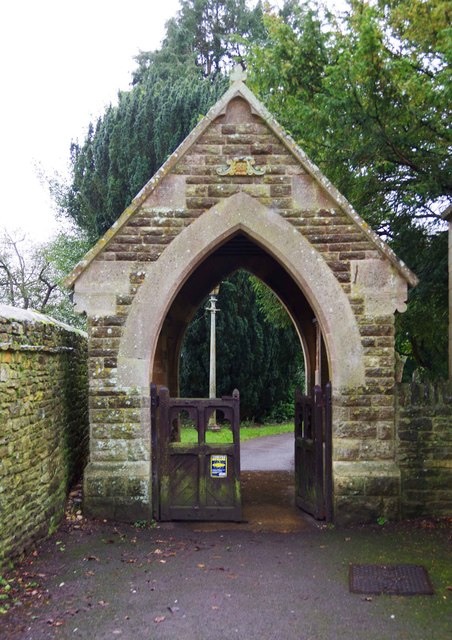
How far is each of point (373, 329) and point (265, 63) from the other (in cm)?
576

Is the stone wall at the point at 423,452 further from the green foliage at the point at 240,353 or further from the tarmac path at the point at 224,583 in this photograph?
the green foliage at the point at 240,353

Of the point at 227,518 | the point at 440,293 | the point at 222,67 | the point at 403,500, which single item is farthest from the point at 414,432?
the point at 222,67

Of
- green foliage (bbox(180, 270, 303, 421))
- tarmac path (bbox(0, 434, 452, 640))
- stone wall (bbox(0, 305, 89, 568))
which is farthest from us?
green foliage (bbox(180, 270, 303, 421))

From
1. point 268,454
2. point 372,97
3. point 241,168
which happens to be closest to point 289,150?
point 241,168

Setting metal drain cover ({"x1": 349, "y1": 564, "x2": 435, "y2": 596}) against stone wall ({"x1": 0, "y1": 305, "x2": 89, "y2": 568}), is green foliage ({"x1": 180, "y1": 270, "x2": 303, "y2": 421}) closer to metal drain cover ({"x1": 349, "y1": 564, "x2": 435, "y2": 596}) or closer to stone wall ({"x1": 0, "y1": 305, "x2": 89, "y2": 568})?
stone wall ({"x1": 0, "y1": 305, "x2": 89, "y2": 568})

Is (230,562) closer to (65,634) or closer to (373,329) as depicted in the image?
(65,634)

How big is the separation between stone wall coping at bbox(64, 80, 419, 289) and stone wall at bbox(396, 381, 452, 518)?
4.82ft

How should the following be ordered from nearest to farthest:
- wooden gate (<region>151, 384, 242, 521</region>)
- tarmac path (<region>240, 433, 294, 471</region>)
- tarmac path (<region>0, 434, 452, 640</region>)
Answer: tarmac path (<region>0, 434, 452, 640</region>), wooden gate (<region>151, 384, 242, 521</region>), tarmac path (<region>240, 433, 294, 471</region>)

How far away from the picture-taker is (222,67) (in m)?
26.3

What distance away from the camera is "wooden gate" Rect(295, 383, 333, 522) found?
24.8 ft

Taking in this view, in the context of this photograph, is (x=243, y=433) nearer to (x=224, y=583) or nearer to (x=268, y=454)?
(x=268, y=454)

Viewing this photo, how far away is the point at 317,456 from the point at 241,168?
3610 mm

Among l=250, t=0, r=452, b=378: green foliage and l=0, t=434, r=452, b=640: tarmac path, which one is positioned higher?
l=250, t=0, r=452, b=378: green foliage

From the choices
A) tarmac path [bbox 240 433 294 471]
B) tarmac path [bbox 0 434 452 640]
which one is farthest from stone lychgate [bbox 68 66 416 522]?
tarmac path [bbox 240 433 294 471]
